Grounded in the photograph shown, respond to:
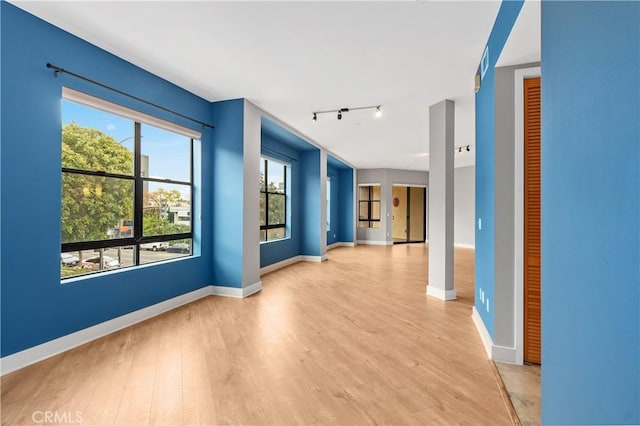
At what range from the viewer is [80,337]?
2805 mm

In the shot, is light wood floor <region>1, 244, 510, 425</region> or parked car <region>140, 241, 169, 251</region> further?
parked car <region>140, 241, 169, 251</region>

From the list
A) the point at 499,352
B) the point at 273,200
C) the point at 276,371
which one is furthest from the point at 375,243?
the point at 276,371

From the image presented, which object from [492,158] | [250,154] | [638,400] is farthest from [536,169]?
[250,154]

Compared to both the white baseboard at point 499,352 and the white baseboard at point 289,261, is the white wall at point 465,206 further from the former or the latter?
the white baseboard at point 499,352

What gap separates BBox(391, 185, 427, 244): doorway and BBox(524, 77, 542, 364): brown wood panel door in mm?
10026

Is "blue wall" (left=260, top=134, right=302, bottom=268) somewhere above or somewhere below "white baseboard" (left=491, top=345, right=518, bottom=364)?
above

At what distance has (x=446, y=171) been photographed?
14.2ft

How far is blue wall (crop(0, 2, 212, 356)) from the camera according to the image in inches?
92.4

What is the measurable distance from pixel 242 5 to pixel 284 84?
59.4 inches

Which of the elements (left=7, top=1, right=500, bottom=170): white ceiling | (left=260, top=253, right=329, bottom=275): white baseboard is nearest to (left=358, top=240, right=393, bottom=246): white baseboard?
(left=260, top=253, right=329, bottom=275): white baseboard

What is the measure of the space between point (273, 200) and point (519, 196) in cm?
513

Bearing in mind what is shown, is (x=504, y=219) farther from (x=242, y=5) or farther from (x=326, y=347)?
(x=242, y=5)

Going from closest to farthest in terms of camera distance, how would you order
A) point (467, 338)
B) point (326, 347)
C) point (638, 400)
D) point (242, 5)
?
point (638, 400) < point (242, 5) < point (326, 347) < point (467, 338)

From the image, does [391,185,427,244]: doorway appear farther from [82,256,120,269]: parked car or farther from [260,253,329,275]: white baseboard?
[82,256,120,269]: parked car
